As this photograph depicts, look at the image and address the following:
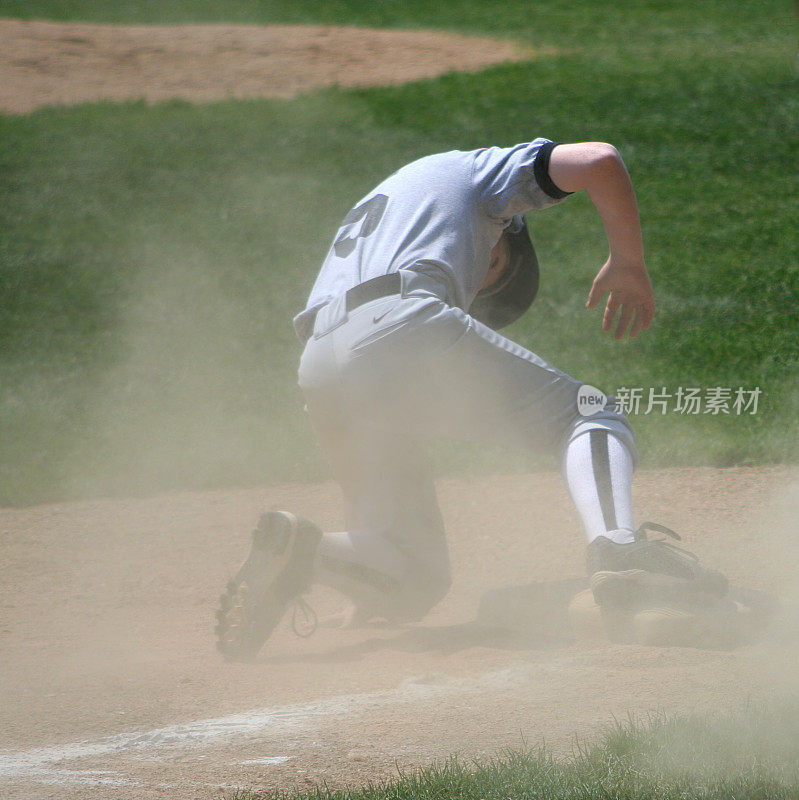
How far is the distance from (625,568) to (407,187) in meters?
1.28

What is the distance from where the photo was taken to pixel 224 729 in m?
2.63

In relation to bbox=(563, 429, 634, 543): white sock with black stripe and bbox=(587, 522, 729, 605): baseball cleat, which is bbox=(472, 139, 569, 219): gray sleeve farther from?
bbox=(587, 522, 729, 605): baseball cleat

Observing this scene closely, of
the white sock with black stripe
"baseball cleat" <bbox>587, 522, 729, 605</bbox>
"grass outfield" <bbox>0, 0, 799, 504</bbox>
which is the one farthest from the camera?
"grass outfield" <bbox>0, 0, 799, 504</bbox>

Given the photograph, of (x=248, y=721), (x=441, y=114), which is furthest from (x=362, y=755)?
(x=441, y=114)

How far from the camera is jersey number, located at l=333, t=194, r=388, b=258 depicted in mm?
3230

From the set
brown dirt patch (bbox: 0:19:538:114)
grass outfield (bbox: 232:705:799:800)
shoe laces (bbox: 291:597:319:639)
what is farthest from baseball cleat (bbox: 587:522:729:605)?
brown dirt patch (bbox: 0:19:538:114)

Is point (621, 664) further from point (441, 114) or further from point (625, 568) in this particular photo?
point (441, 114)

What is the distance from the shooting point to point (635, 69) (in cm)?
1406

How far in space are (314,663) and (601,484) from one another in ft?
3.30

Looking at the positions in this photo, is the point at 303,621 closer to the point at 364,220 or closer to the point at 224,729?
the point at 224,729

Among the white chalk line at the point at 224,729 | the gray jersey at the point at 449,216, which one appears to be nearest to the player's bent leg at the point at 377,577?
the white chalk line at the point at 224,729

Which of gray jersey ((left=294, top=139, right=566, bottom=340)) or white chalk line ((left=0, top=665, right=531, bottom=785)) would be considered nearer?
white chalk line ((left=0, top=665, right=531, bottom=785))

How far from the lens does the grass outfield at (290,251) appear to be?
609 centimetres

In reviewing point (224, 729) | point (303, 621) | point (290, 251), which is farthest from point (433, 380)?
point (290, 251)
